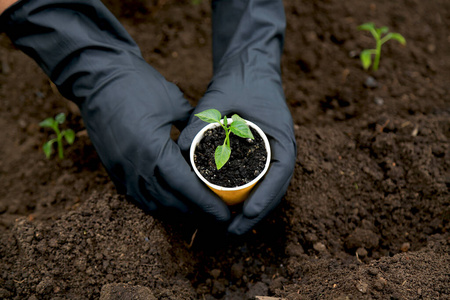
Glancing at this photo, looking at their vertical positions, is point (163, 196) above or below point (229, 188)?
below

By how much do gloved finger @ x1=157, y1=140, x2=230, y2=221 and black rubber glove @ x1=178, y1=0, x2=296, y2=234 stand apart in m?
0.08

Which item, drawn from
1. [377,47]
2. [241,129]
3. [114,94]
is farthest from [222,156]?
[377,47]

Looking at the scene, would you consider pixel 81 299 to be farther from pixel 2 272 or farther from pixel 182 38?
pixel 182 38

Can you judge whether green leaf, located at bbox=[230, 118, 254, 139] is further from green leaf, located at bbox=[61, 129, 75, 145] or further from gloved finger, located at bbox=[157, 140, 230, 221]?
green leaf, located at bbox=[61, 129, 75, 145]

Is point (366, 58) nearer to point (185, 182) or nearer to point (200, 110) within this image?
point (200, 110)

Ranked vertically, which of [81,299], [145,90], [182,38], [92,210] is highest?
[145,90]

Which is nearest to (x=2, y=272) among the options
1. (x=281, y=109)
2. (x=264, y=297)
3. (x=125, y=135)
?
(x=125, y=135)

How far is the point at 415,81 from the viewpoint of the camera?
8.11 feet

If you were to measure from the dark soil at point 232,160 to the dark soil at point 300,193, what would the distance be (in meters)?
0.45

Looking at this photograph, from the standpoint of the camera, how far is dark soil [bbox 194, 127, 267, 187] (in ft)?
5.05

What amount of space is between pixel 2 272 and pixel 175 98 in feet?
3.67

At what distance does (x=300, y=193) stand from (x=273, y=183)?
366 mm

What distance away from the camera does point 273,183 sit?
1.61 meters

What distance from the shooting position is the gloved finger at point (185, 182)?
5.28 ft
